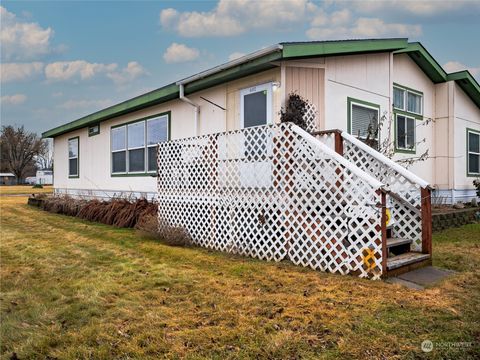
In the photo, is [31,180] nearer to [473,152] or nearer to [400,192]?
[473,152]

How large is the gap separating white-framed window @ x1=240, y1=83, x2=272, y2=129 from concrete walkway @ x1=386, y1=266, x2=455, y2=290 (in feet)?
11.5

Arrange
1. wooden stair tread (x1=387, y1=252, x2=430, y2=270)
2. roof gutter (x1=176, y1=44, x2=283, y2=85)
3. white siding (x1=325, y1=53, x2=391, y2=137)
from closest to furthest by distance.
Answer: wooden stair tread (x1=387, y1=252, x2=430, y2=270) → roof gutter (x1=176, y1=44, x2=283, y2=85) → white siding (x1=325, y1=53, x2=391, y2=137)

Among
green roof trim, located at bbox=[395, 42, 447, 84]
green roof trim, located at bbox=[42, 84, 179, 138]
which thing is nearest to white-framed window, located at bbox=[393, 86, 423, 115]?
green roof trim, located at bbox=[395, 42, 447, 84]

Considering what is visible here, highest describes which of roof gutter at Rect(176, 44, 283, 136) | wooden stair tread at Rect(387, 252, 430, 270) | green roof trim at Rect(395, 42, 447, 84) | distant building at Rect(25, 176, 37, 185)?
green roof trim at Rect(395, 42, 447, 84)

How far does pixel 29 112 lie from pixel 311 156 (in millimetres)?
19708

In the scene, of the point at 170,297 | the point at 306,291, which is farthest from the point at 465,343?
the point at 170,297

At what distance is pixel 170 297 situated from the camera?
3.62 meters

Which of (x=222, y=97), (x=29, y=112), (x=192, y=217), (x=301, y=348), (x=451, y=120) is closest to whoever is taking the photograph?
(x=301, y=348)

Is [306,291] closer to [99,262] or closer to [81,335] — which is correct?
[81,335]

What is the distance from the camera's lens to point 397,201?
527 centimetres

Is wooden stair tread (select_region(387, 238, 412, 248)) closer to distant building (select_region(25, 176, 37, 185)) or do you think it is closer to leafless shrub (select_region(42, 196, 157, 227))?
leafless shrub (select_region(42, 196, 157, 227))

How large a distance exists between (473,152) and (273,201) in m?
9.35

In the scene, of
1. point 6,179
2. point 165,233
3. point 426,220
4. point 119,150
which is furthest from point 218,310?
point 6,179

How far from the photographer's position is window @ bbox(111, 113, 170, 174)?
10114 mm
